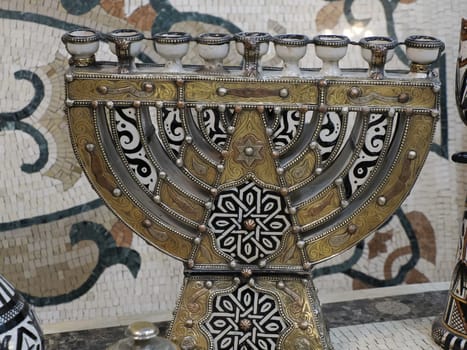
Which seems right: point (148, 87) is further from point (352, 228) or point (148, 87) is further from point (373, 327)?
point (373, 327)

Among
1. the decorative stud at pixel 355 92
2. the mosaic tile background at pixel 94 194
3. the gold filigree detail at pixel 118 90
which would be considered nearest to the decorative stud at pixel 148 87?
the gold filigree detail at pixel 118 90

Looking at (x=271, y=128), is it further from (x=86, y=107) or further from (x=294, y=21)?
(x=294, y=21)

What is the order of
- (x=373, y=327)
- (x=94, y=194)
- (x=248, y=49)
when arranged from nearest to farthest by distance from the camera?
(x=248, y=49), (x=373, y=327), (x=94, y=194)

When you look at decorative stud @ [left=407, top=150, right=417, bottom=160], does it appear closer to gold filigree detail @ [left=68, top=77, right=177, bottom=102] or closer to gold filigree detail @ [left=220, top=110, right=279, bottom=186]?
gold filigree detail @ [left=220, top=110, right=279, bottom=186]

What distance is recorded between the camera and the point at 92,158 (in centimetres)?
111

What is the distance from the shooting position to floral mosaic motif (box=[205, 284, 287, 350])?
116 centimetres

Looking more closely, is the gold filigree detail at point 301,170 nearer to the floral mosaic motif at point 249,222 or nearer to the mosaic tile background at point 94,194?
the floral mosaic motif at point 249,222

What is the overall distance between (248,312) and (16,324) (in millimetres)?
297

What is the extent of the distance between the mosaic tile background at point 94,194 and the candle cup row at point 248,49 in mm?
290

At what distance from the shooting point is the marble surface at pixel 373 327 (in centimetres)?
125

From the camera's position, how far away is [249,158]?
1.12 meters

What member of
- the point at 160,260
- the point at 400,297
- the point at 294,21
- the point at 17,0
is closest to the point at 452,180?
the point at 400,297

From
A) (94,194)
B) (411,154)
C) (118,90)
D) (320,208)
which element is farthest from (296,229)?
(94,194)

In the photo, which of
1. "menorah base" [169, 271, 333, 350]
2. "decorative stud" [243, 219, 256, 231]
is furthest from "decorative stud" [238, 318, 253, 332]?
"decorative stud" [243, 219, 256, 231]
